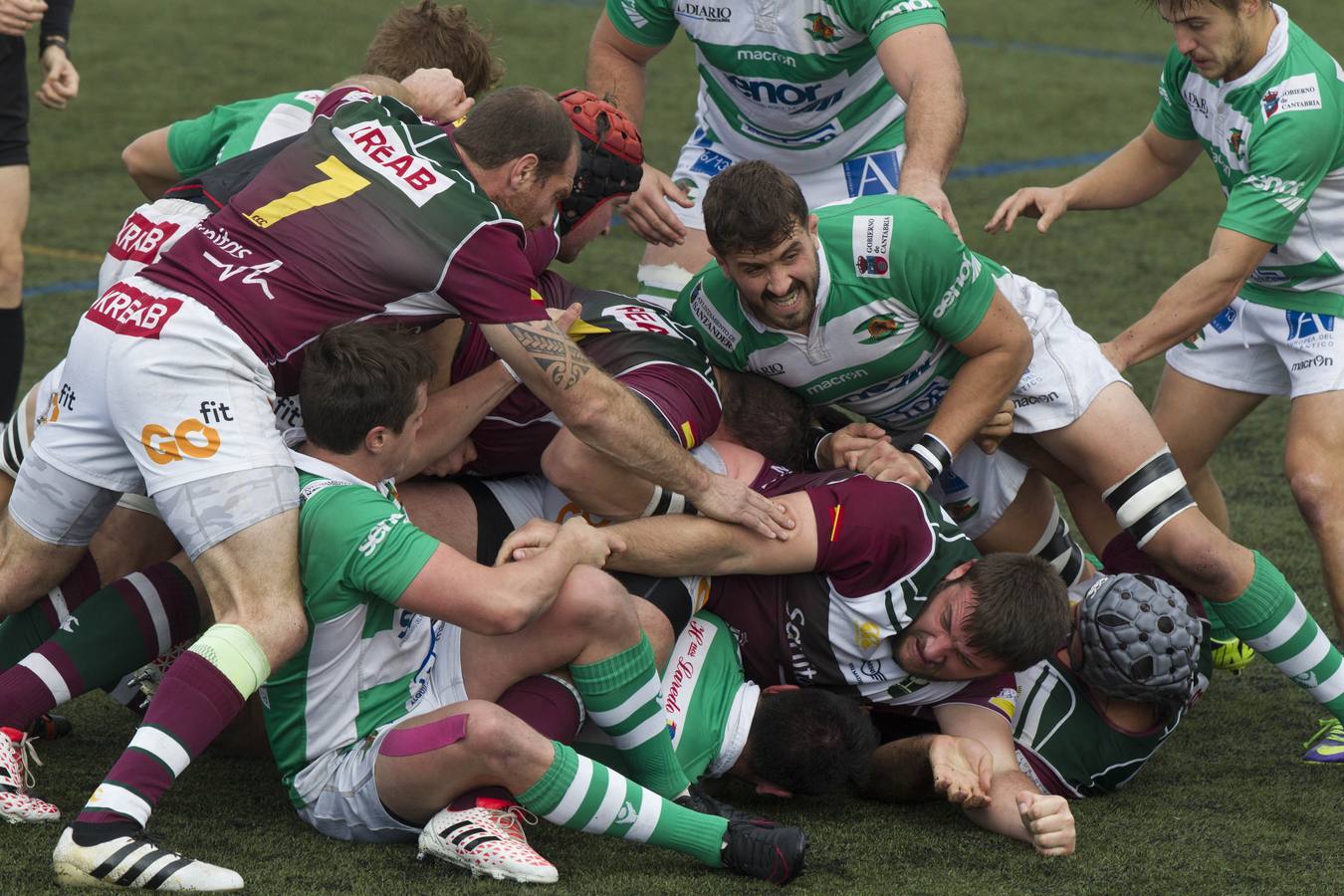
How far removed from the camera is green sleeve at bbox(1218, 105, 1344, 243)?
15.3ft

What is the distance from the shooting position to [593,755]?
13.0 ft

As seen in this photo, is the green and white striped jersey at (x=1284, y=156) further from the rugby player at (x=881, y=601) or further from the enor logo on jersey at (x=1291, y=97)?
the rugby player at (x=881, y=601)

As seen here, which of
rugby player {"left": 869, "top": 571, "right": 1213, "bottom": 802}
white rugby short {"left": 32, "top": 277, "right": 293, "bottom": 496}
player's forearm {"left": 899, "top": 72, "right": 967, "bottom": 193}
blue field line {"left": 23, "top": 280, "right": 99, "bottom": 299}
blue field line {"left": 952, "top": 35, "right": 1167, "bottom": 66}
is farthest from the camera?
blue field line {"left": 952, "top": 35, "right": 1167, "bottom": 66}

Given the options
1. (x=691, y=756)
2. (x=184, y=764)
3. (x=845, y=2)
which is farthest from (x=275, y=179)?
(x=845, y=2)

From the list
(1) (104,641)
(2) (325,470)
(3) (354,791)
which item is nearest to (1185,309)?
(2) (325,470)

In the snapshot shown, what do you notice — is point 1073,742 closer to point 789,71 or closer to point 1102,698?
point 1102,698

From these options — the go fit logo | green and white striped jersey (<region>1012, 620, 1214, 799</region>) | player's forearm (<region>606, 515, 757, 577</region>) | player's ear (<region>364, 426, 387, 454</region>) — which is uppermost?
the go fit logo

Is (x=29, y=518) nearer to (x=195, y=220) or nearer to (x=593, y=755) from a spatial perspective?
(x=195, y=220)

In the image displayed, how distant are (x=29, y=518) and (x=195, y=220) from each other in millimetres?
974

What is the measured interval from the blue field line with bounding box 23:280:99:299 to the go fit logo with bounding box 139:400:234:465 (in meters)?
5.14

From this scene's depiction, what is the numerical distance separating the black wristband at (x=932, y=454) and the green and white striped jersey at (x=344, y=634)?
145cm

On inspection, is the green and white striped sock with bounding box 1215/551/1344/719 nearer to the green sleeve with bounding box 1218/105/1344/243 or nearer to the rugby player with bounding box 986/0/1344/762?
the rugby player with bounding box 986/0/1344/762

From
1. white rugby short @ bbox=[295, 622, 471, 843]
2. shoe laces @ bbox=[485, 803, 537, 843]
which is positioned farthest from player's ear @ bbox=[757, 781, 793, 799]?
white rugby short @ bbox=[295, 622, 471, 843]

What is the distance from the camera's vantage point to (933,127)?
4.91m
